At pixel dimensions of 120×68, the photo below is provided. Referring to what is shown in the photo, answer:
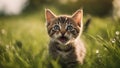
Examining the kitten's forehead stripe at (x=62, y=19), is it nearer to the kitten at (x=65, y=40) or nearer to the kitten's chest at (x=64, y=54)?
the kitten at (x=65, y=40)

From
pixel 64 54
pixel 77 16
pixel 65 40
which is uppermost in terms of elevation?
pixel 77 16

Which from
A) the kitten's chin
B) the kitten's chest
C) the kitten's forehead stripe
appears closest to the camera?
the kitten's chin

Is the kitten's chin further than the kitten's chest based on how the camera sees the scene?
No

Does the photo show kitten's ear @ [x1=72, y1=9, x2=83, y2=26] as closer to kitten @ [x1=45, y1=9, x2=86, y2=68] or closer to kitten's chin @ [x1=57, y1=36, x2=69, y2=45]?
kitten @ [x1=45, y1=9, x2=86, y2=68]

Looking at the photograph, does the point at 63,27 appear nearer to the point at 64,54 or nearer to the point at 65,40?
the point at 65,40

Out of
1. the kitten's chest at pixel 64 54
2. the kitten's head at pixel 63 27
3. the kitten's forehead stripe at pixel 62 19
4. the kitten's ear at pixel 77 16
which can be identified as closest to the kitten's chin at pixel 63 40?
the kitten's head at pixel 63 27

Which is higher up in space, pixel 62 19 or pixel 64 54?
pixel 62 19

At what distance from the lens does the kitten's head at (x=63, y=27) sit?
5.82 metres

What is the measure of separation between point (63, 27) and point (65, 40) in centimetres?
23

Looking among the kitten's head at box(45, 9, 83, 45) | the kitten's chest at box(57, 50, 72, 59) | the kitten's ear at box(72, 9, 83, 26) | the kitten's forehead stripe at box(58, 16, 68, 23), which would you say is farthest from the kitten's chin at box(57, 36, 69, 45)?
the kitten's ear at box(72, 9, 83, 26)

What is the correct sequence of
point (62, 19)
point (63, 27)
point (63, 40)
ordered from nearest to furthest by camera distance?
point (63, 40) < point (63, 27) < point (62, 19)

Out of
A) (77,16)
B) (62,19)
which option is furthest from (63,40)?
(77,16)

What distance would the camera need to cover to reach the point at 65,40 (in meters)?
5.83

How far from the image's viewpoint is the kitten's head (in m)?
5.82
